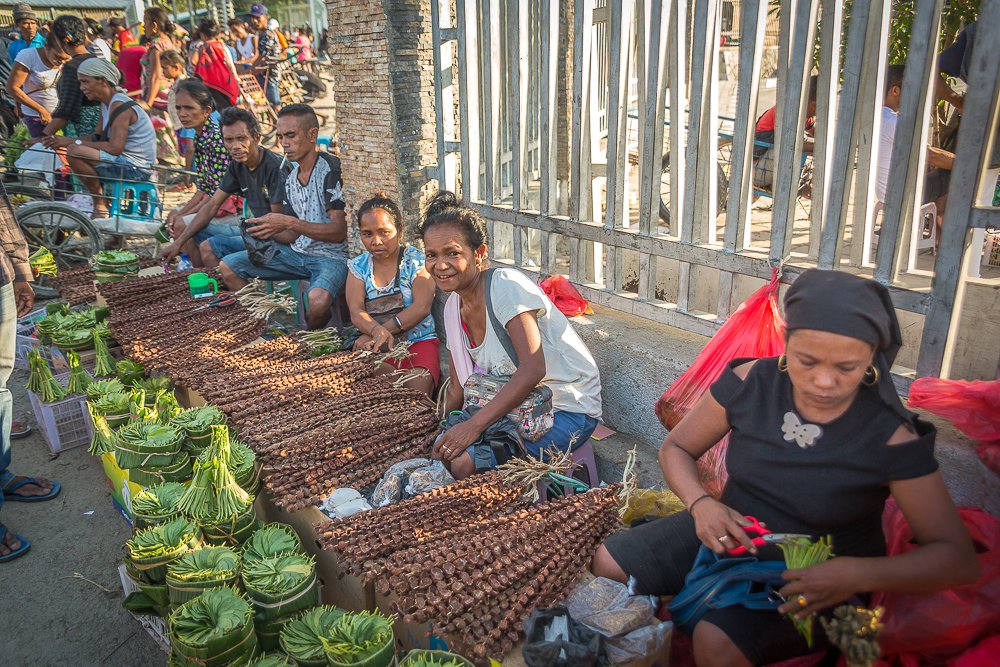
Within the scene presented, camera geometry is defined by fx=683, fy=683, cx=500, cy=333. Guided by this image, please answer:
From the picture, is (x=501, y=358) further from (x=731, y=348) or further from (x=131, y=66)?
(x=131, y=66)

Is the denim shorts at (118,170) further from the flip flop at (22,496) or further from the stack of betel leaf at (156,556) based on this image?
the stack of betel leaf at (156,556)

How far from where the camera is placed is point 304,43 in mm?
15797

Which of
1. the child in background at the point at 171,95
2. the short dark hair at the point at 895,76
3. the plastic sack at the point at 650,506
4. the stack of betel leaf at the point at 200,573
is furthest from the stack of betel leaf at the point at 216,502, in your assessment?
the child in background at the point at 171,95

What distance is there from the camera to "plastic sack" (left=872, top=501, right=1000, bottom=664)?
188cm

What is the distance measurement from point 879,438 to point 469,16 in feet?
12.0

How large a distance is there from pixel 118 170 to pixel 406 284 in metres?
4.65

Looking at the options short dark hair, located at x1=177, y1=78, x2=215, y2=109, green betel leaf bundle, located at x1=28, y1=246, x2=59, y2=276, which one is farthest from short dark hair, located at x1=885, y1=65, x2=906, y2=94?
green betel leaf bundle, located at x1=28, y1=246, x2=59, y2=276

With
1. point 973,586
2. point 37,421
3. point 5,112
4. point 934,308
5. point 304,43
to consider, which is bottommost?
point 37,421

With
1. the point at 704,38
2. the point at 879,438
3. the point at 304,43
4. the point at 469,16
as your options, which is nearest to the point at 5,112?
the point at 304,43

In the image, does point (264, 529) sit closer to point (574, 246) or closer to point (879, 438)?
point (879, 438)

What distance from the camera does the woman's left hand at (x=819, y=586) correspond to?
1.75m

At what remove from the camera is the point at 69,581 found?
3.24 meters

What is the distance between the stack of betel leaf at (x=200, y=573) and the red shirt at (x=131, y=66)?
32.8 feet

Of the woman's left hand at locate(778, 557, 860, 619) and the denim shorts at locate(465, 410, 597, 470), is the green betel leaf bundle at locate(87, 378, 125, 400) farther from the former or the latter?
the woman's left hand at locate(778, 557, 860, 619)
